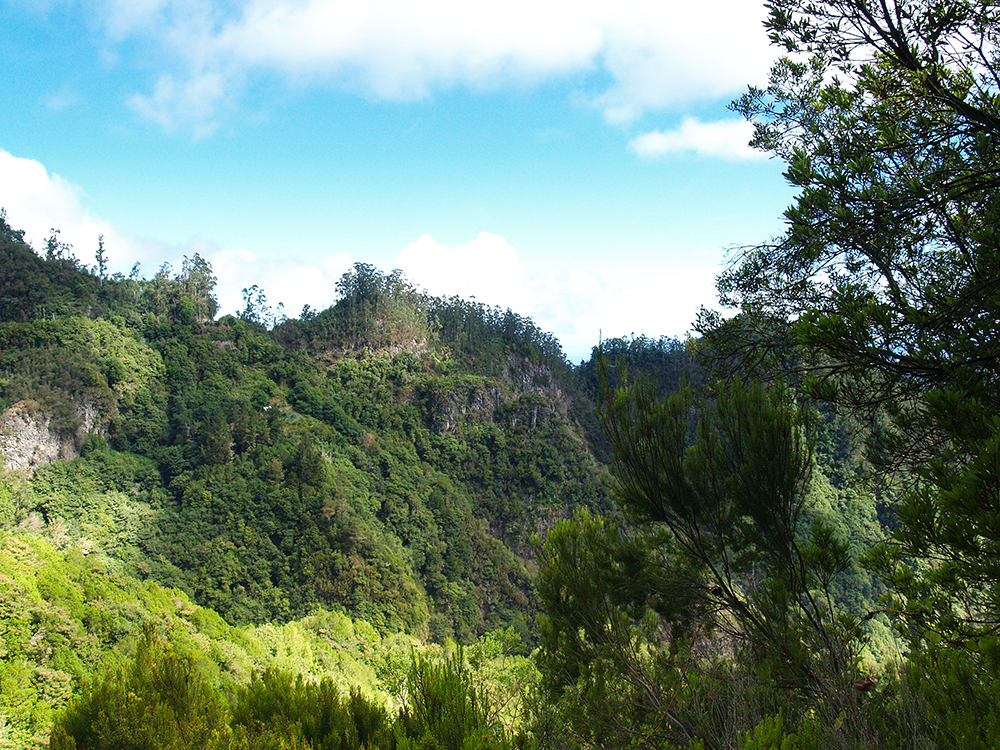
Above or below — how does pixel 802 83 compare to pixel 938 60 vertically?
above

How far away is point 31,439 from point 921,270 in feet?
111

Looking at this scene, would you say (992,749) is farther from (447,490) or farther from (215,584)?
(447,490)

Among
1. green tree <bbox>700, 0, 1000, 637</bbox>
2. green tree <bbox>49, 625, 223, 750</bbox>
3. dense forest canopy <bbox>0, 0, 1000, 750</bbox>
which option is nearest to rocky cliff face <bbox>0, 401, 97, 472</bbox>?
dense forest canopy <bbox>0, 0, 1000, 750</bbox>

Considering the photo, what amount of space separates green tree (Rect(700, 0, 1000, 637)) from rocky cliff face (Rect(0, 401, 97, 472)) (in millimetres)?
32177

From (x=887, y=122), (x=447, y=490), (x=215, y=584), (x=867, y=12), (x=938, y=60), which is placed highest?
(x=867, y=12)

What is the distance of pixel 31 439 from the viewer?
86.9 feet

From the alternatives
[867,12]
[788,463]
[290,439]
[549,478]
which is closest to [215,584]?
[290,439]

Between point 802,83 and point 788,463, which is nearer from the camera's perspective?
point 788,463

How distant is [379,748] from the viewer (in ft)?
11.4

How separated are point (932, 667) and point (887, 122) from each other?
102 inches

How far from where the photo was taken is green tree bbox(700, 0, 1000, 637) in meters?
2.27

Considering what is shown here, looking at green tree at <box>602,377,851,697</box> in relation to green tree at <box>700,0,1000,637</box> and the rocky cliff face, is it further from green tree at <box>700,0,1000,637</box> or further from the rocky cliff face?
the rocky cliff face

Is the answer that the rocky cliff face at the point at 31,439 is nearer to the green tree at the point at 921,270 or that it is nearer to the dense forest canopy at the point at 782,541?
the dense forest canopy at the point at 782,541

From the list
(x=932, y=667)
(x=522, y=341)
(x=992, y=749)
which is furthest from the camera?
(x=522, y=341)
